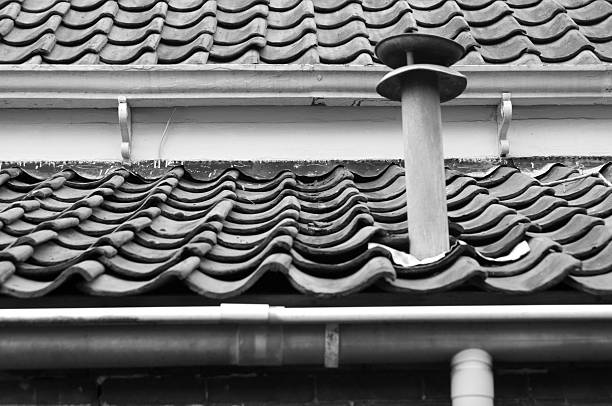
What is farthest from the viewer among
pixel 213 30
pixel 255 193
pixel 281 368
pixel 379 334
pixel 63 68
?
pixel 213 30

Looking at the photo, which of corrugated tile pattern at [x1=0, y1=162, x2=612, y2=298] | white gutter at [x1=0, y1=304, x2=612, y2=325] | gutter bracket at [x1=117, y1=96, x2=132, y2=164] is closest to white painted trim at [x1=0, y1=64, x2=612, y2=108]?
gutter bracket at [x1=117, y1=96, x2=132, y2=164]

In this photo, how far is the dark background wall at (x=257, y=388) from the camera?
126 inches

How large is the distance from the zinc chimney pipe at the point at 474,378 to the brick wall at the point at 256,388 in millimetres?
204

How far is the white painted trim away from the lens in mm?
4578

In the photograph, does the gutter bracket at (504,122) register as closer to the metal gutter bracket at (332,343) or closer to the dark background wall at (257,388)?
the dark background wall at (257,388)

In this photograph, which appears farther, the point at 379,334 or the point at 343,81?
the point at 343,81

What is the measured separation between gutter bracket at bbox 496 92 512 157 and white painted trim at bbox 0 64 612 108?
39mm

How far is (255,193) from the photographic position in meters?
4.13

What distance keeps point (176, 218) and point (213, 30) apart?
1636mm

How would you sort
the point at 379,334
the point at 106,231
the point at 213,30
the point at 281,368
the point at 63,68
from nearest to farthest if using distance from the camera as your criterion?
the point at 379,334 < the point at 281,368 < the point at 106,231 < the point at 63,68 < the point at 213,30

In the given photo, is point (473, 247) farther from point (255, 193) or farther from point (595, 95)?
point (595, 95)

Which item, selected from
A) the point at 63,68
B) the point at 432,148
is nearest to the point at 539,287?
the point at 432,148

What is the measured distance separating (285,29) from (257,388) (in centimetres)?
242

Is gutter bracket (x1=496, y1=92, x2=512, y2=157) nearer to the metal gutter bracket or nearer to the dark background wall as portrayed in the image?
the dark background wall
